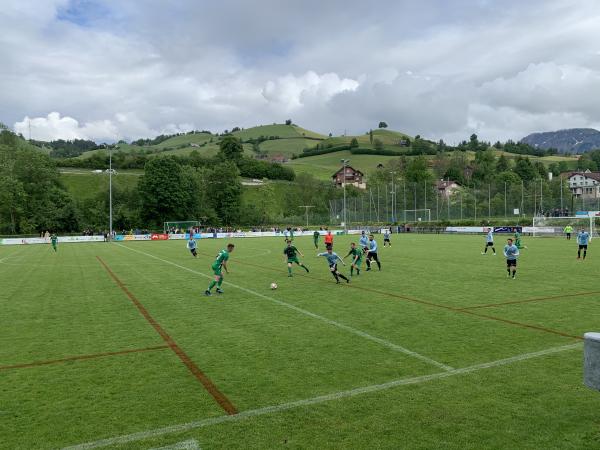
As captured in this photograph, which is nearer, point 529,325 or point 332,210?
point 529,325

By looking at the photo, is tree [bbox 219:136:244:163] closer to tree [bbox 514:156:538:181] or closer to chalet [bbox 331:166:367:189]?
chalet [bbox 331:166:367:189]

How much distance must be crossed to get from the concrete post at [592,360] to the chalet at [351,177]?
133m

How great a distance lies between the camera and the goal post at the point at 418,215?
79.7 meters

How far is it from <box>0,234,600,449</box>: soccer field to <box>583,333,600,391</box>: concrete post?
1.18 metres

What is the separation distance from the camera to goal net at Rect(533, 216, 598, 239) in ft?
182

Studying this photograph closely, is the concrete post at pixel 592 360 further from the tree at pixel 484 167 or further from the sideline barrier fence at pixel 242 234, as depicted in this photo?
the tree at pixel 484 167

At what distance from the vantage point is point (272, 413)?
6.40 metres

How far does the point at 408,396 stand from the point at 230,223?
92691 mm

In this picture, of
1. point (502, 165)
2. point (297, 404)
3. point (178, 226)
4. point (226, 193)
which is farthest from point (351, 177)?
point (297, 404)

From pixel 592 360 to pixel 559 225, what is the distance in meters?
61.9

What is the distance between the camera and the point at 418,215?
81812mm

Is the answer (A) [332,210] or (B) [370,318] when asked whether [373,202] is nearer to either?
(A) [332,210]

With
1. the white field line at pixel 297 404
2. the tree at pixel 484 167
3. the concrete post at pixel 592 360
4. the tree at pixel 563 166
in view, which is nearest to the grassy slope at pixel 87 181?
the tree at pixel 484 167

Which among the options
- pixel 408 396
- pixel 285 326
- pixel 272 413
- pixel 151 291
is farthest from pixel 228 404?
pixel 151 291
